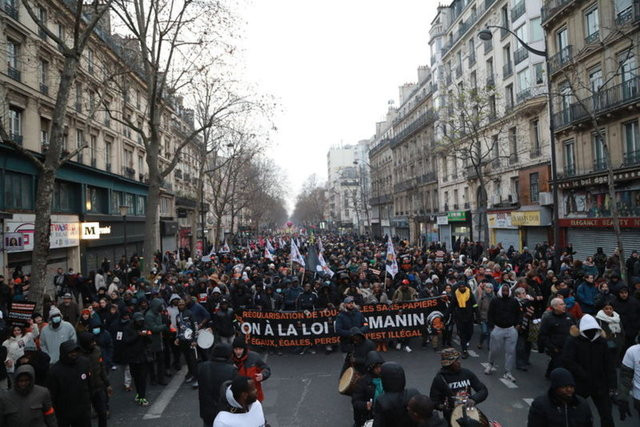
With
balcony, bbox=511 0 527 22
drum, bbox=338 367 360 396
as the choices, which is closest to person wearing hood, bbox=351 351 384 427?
drum, bbox=338 367 360 396

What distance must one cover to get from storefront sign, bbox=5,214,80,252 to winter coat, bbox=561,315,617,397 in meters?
18.3

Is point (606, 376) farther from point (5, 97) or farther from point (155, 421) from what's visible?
point (5, 97)

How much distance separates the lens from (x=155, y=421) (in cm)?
687

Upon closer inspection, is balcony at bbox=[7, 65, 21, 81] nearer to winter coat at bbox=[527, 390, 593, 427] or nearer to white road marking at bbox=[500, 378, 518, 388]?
white road marking at bbox=[500, 378, 518, 388]

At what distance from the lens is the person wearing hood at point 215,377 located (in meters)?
5.14

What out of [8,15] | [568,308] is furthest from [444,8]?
[568,308]

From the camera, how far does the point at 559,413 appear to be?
4176 millimetres

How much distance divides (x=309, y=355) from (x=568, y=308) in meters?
5.29

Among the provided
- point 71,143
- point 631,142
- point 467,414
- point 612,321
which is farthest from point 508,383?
point 71,143

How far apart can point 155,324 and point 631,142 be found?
2045 cm

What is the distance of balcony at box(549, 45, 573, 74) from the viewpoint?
23.2 m

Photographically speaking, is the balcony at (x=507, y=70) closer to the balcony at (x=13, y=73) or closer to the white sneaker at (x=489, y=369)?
the white sneaker at (x=489, y=369)

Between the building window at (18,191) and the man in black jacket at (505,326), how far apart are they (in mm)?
18553

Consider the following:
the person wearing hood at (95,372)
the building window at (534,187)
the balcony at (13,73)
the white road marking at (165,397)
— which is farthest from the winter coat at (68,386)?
the building window at (534,187)
